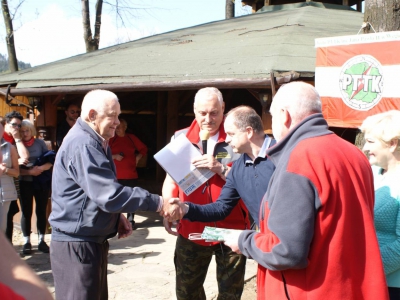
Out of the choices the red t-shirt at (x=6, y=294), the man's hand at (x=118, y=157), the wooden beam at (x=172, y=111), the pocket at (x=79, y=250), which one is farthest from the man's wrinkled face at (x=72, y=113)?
the red t-shirt at (x=6, y=294)

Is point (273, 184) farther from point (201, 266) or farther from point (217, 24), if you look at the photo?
point (217, 24)

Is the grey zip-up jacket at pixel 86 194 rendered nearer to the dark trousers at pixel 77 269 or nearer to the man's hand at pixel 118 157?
the dark trousers at pixel 77 269

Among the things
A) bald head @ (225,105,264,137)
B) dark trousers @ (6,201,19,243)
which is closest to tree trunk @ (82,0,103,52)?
dark trousers @ (6,201,19,243)

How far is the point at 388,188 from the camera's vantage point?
9.52 feet

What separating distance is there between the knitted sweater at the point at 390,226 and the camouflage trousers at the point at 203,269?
1.29 m

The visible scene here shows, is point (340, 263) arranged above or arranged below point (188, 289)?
above

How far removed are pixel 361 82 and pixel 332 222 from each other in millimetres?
3318

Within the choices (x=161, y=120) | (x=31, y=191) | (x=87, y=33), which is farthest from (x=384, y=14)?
(x=87, y=33)

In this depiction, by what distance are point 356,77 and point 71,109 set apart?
4.75m

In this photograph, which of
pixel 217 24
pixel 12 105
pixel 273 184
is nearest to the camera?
pixel 273 184

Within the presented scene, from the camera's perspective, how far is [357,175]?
2.34 meters

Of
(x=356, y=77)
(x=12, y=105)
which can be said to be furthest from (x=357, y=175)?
(x=12, y=105)

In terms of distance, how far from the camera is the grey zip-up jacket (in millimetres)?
3312

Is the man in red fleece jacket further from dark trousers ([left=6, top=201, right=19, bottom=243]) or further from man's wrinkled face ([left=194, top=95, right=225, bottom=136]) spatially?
dark trousers ([left=6, top=201, right=19, bottom=243])
